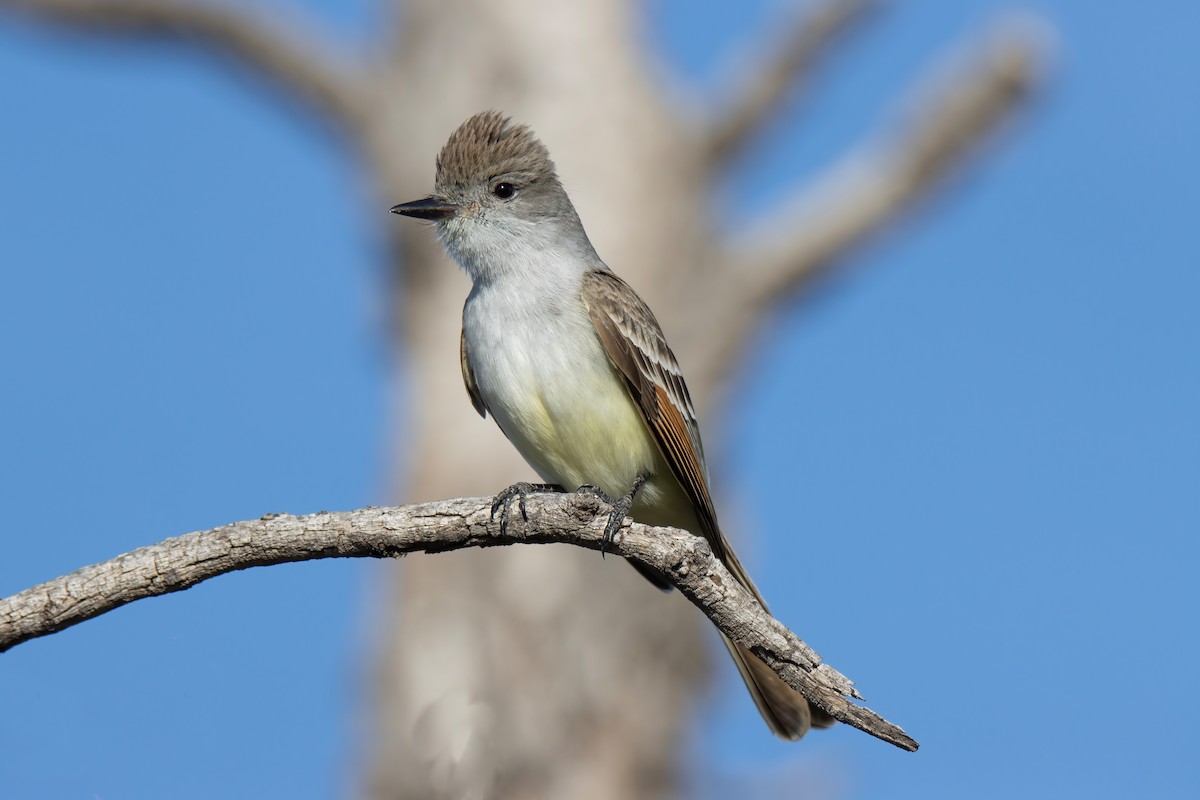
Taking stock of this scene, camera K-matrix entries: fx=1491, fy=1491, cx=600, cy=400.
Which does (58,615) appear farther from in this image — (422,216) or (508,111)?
(508,111)

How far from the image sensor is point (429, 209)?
6.45 meters

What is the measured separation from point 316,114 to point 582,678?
6063mm

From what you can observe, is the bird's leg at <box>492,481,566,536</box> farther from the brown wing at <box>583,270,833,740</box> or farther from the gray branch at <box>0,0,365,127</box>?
A: the gray branch at <box>0,0,365,127</box>

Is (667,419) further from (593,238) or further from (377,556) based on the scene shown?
(593,238)

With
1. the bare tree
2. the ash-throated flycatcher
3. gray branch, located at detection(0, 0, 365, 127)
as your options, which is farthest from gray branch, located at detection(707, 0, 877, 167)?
the ash-throated flycatcher

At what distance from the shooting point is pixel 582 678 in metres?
10.7

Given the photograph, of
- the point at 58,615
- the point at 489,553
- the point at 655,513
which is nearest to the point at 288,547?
the point at 58,615

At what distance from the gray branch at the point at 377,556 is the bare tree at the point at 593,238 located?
18.4 feet

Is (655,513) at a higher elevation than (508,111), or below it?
below

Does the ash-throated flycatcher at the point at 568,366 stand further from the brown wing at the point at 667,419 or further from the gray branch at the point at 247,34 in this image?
the gray branch at the point at 247,34

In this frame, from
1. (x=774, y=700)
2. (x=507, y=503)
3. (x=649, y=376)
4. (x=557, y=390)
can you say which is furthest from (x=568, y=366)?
(x=774, y=700)

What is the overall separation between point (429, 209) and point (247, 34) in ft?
24.1

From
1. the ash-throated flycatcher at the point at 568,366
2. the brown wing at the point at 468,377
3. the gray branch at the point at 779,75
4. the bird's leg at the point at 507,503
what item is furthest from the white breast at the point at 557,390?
the gray branch at the point at 779,75

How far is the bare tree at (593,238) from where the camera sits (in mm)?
10664
